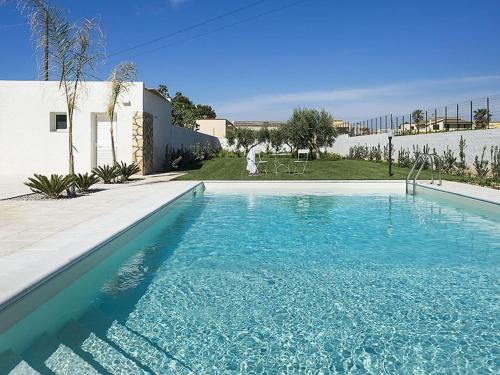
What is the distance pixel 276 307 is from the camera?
4.06m

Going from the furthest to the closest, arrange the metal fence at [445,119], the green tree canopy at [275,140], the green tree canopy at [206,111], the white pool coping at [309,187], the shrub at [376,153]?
the green tree canopy at [206,111] < the green tree canopy at [275,140] < the shrub at [376,153] < the metal fence at [445,119] < the white pool coping at [309,187]

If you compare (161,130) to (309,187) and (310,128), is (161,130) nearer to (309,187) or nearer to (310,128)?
(309,187)

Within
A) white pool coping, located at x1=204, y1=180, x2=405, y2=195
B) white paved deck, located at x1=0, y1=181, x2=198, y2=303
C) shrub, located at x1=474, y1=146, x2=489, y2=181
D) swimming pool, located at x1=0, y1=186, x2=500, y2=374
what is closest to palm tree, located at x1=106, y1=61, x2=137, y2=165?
white pool coping, located at x1=204, y1=180, x2=405, y2=195

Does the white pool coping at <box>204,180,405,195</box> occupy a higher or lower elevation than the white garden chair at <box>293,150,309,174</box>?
lower

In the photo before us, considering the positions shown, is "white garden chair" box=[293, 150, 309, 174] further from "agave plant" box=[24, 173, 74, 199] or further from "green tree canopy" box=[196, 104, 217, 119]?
"green tree canopy" box=[196, 104, 217, 119]

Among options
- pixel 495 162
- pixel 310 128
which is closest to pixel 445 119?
pixel 495 162

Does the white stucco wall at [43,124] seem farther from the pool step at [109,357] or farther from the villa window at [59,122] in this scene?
the pool step at [109,357]

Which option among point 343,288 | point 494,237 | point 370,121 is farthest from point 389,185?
point 370,121

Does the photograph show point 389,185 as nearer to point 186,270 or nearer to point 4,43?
point 186,270

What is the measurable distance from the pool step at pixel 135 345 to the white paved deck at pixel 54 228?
573 millimetres

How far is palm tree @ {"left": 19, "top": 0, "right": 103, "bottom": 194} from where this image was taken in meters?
10.6

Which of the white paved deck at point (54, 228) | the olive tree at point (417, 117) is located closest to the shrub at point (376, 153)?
the olive tree at point (417, 117)

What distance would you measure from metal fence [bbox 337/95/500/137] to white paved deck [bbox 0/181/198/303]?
13688mm

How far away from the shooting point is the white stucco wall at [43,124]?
17609 mm
